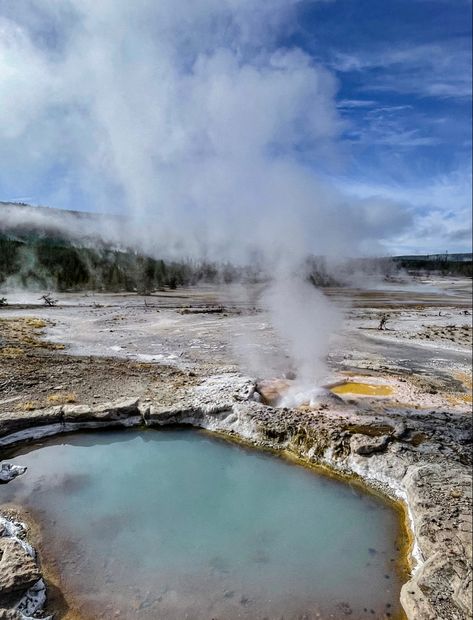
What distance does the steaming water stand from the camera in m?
3.66

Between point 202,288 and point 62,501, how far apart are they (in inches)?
1460

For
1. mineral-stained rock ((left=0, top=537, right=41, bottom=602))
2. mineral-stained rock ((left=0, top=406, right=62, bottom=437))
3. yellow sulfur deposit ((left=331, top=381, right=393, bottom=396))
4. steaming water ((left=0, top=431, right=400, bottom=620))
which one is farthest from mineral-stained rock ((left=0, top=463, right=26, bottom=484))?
yellow sulfur deposit ((left=331, top=381, right=393, bottom=396))

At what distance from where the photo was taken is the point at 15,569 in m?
3.57

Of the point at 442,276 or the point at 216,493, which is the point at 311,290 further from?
the point at 442,276

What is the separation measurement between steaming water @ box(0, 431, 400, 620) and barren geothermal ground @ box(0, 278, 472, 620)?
0.04m

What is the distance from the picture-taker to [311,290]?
14.1 meters

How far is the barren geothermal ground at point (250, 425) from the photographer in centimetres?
359

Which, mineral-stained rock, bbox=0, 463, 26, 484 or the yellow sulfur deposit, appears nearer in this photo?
mineral-stained rock, bbox=0, 463, 26, 484

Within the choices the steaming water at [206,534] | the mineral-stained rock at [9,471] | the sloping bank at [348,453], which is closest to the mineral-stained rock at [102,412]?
the sloping bank at [348,453]

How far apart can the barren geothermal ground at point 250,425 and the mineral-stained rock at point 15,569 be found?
0.01 m

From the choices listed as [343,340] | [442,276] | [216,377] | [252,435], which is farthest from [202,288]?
[442,276]

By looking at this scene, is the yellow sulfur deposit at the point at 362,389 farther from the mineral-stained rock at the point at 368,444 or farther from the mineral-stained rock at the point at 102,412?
the mineral-stained rock at the point at 102,412

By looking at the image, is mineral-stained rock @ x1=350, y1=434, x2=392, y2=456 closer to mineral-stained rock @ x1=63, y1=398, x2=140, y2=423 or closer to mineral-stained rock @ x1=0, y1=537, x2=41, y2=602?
mineral-stained rock @ x1=63, y1=398, x2=140, y2=423

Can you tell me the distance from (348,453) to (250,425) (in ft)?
5.79
